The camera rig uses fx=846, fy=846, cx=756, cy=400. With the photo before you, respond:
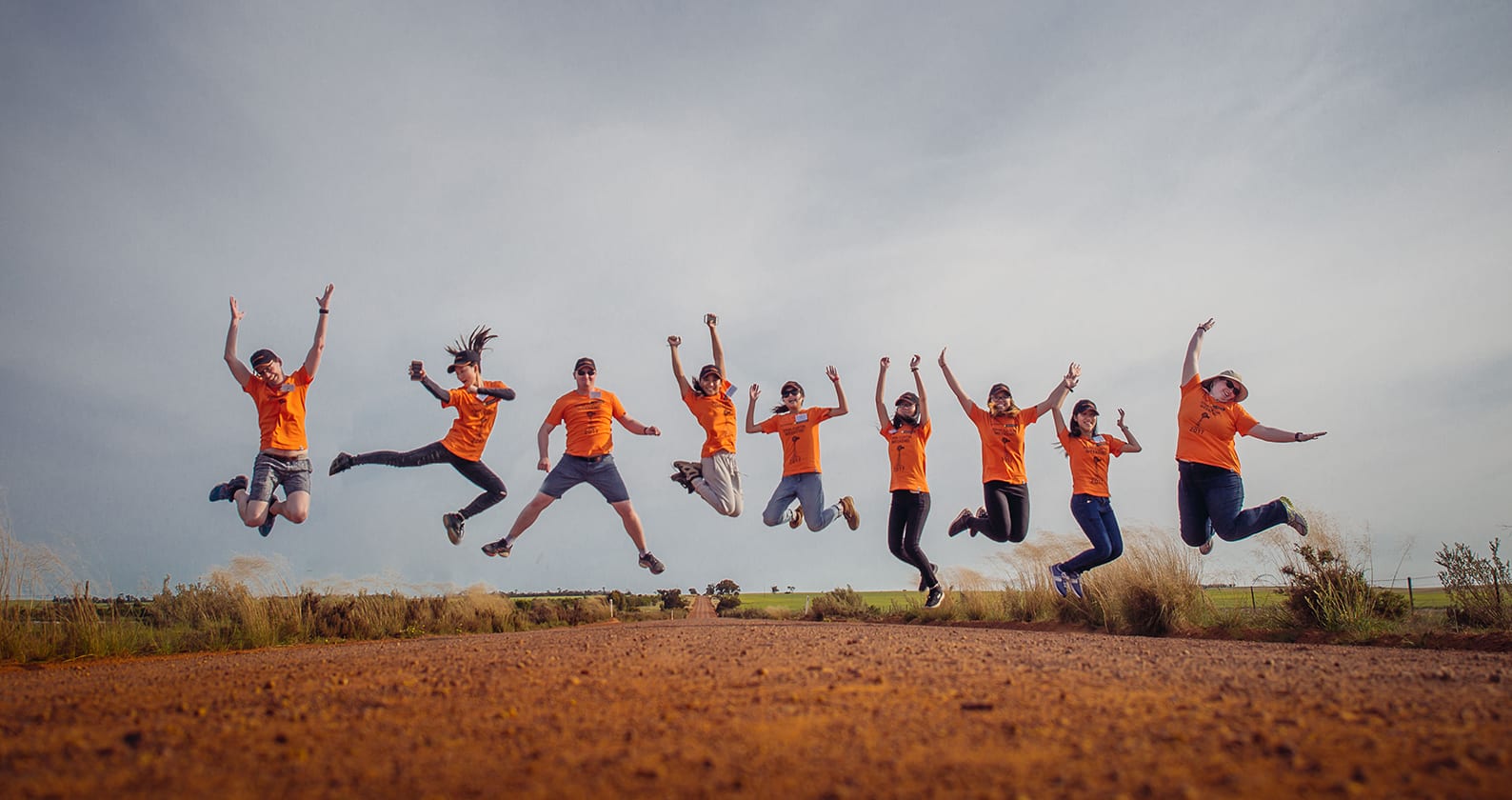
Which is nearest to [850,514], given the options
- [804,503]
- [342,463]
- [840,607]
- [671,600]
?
[804,503]

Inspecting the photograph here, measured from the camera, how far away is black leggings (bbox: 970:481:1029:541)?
11367 mm

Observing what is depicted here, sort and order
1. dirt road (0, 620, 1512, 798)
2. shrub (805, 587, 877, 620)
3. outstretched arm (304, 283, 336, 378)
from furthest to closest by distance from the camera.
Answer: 1. shrub (805, 587, 877, 620)
2. outstretched arm (304, 283, 336, 378)
3. dirt road (0, 620, 1512, 798)

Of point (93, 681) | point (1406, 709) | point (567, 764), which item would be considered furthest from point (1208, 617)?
point (93, 681)

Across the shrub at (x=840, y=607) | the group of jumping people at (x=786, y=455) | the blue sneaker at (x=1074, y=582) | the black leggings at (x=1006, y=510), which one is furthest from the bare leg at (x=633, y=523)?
the shrub at (x=840, y=607)

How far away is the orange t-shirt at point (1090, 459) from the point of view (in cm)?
1181

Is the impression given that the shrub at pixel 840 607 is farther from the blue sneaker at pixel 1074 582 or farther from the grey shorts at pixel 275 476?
the grey shorts at pixel 275 476

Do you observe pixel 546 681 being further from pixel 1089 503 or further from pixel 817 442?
pixel 1089 503

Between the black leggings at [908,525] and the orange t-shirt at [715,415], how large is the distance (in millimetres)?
2301

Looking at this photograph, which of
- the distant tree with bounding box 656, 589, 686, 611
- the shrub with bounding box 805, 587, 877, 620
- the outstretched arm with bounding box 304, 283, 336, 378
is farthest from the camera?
the distant tree with bounding box 656, 589, 686, 611

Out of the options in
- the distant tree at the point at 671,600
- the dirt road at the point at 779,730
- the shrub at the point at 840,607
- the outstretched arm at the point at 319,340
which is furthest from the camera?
the distant tree at the point at 671,600

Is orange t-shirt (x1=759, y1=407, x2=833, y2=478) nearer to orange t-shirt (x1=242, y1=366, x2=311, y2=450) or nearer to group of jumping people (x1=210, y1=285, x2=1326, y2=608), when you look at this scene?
group of jumping people (x1=210, y1=285, x2=1326, y2=608)

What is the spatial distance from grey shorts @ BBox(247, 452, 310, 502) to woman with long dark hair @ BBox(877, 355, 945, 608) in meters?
7.01

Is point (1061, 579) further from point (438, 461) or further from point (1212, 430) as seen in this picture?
point (438, 461)

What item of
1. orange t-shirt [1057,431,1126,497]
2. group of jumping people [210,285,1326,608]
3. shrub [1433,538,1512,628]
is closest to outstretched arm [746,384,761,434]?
group of jumping people [210,285,1326,608]
